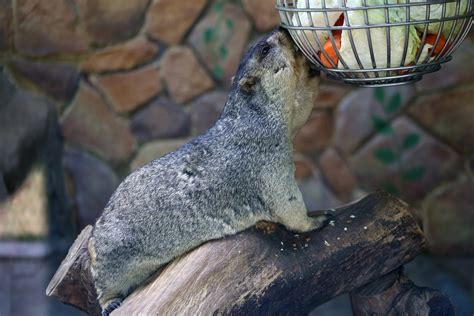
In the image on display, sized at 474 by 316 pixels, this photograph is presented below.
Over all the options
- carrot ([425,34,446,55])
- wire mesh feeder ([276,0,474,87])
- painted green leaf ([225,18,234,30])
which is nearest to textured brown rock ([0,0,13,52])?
painted green leaf ([225,18,234,30])

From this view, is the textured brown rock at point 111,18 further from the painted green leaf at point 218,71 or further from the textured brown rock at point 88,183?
the textured brown rock at point 88,183

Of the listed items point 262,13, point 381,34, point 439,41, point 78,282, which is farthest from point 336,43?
point 262,13

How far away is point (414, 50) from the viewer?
240 centimetres

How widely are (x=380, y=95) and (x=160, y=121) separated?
1287mm

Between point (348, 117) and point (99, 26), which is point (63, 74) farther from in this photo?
point (348, 117)

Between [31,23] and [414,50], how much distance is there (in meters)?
2.82

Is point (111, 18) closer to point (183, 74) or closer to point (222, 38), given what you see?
point (183, 74)

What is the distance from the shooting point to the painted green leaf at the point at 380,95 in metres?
4.46

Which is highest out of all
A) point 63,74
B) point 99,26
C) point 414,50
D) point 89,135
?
point 414,50

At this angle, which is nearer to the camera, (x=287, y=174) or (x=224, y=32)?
(x=287, y=174)

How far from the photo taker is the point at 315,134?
4586mm

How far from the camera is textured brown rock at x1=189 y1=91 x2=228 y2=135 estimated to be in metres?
4.62

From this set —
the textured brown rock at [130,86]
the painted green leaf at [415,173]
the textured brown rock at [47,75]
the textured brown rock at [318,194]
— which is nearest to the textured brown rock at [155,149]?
the textured brown rock at [130,86]

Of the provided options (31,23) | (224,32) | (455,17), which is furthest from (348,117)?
(455,17)
